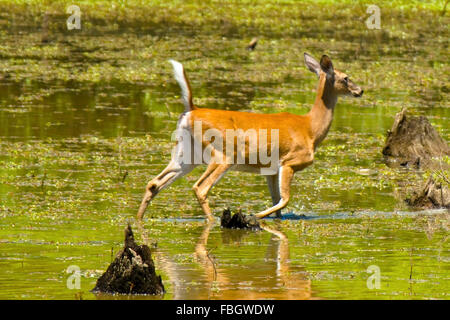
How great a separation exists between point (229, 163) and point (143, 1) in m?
26.4

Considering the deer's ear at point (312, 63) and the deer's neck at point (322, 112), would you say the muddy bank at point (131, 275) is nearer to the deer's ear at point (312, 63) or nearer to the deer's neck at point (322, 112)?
the deer's neck at point (322, 112)

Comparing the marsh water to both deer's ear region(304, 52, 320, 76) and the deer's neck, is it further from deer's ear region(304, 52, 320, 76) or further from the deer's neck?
deer's ear region(304, 52, 320, 76)

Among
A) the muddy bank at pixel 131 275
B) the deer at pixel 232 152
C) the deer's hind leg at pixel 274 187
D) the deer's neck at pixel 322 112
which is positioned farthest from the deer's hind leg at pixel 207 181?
the muddy bank at pixel 131 275

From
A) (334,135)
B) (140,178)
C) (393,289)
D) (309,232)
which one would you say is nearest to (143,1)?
(334,135)

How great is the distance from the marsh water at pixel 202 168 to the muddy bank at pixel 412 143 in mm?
293

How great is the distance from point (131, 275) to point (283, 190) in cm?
438

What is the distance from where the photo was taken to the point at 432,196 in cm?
1280

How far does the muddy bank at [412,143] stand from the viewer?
16.0 meters

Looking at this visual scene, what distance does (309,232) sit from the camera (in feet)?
37.4

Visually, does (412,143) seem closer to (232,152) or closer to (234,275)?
(232,152)

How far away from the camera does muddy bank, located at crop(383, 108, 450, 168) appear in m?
16.0

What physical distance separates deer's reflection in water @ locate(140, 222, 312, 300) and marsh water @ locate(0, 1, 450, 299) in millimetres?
23

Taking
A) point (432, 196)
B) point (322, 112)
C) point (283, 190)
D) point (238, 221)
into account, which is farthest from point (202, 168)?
point (238, 221)

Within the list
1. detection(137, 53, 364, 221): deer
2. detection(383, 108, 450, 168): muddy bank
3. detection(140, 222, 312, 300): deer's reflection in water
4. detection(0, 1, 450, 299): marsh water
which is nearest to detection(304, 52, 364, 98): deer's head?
detection(137, 53, 364, 221): deer
